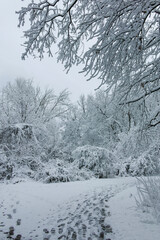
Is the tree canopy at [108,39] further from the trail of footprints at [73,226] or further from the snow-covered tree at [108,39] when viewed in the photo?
the trail of footprints at [73,226]

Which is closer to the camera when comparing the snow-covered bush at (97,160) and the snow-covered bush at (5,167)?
the snow-covered bush at (5,167)

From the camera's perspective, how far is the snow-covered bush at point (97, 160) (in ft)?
44.6

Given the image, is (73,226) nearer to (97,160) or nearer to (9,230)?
(9,230)

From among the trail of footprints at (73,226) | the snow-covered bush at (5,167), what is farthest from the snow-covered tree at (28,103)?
the trail of footprints at (73,226)

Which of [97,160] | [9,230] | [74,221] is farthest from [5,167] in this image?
[74,221]

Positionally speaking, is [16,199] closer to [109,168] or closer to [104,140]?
[109,168]

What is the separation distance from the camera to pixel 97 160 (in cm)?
1363

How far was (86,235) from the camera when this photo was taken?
2832 mm

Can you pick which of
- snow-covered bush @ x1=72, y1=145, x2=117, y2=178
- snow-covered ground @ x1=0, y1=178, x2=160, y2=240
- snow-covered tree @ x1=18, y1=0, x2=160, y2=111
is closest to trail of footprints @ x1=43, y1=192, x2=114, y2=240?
snow-covered ground @ x1=0, y1=178, x2=160, y2=240

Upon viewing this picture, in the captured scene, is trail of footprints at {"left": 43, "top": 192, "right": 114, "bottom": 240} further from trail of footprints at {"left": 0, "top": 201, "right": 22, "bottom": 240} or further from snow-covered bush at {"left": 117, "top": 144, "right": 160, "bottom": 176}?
snow-covered bush at {"left": 117, "top": 144, "right": 160, "bottom": 176}

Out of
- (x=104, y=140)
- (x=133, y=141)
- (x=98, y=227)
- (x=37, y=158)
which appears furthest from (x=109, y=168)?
(x=98, y=227)

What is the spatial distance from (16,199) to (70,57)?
171 inches

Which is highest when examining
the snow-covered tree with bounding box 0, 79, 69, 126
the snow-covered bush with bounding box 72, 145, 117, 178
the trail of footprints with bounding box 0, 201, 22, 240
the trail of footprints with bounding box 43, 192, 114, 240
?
the snow-covered tree with bounding box 0, 79, 69, 126

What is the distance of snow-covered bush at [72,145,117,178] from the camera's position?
13597 mm
